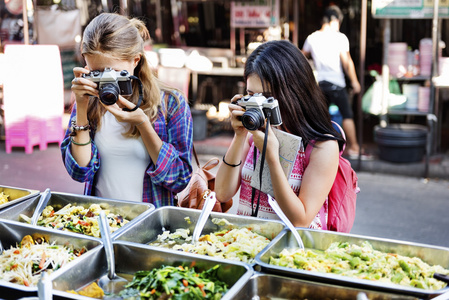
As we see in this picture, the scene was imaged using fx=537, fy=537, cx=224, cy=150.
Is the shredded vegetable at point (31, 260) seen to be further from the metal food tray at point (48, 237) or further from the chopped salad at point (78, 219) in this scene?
the chopped salad at point (78, 219)

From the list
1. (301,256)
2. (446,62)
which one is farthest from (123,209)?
(446,62)

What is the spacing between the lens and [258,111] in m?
2.09

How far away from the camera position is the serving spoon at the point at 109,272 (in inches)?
75.0

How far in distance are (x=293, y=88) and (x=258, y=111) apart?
10.8 inches

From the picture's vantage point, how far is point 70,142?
2.60 m

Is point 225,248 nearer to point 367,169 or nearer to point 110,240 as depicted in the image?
point 110,240

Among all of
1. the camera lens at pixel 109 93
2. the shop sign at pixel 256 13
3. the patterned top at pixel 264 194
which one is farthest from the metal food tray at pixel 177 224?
the shop sign at pixel 256 13

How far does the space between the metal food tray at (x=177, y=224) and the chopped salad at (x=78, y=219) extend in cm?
12

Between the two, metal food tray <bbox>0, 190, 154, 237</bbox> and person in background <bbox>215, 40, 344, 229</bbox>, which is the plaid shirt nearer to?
metal food tray <bbox>0, 190, 154, 237</bbox>

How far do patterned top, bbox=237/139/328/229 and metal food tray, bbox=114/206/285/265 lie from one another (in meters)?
0.17

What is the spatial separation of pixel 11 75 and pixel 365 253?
6.92m

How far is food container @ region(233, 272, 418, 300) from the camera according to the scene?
1.69 metres

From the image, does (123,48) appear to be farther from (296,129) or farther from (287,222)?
(287,222)

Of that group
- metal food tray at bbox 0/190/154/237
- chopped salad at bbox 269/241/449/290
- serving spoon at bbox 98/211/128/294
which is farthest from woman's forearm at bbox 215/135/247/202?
serving spoon at bbox 98/211/128/294
